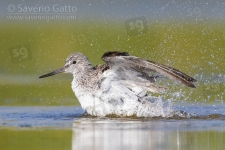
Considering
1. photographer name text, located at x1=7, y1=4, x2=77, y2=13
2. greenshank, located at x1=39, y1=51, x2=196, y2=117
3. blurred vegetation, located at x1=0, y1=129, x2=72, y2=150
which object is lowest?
blurred vegetation, located at x1=0, y1=129, x2=72, y2=150

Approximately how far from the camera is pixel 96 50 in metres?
16.8

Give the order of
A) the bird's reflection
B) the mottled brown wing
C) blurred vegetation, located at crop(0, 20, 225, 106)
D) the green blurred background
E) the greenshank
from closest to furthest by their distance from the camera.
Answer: the bird's reflection → the mottled brown wing → the greenshank → blurred vegetation, located at crop(0, 20, 225, 106) → the green blurred background

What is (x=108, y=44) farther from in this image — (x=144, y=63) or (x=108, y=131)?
(x=108, y=131)

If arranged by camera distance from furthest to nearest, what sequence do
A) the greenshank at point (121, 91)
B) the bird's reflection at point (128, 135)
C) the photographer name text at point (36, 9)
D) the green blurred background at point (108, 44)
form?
the photographer name text at point (36, 9), the green blurred background at point (108, 44), the greenshank at point (121, 91), the bird's reflection at point (128, 135)

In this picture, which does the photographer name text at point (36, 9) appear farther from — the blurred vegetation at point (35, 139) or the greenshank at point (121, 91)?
the blurred vegetation at point (35, 139)

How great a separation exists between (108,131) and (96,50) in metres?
7.87

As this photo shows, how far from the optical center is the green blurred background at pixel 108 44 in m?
13.6

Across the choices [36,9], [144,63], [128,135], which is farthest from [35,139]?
[36,9]

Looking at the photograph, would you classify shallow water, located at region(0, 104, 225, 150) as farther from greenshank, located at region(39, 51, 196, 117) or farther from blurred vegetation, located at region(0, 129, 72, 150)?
greenshank, located at region(39, 51, 196, 117)

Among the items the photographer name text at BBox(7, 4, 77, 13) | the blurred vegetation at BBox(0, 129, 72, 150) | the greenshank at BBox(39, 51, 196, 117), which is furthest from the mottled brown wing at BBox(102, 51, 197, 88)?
the photographer name text at BBox(7, 4, 77, 13)

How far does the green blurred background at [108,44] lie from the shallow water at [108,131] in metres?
1.85

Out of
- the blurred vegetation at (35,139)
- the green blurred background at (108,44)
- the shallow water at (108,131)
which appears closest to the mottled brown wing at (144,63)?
the shallow water at (108,131)

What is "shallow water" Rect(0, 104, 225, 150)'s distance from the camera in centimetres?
804

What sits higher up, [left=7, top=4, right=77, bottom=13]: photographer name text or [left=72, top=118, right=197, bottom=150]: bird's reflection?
[left=7, top=4, right=77, bottom=13]: photographer name text
